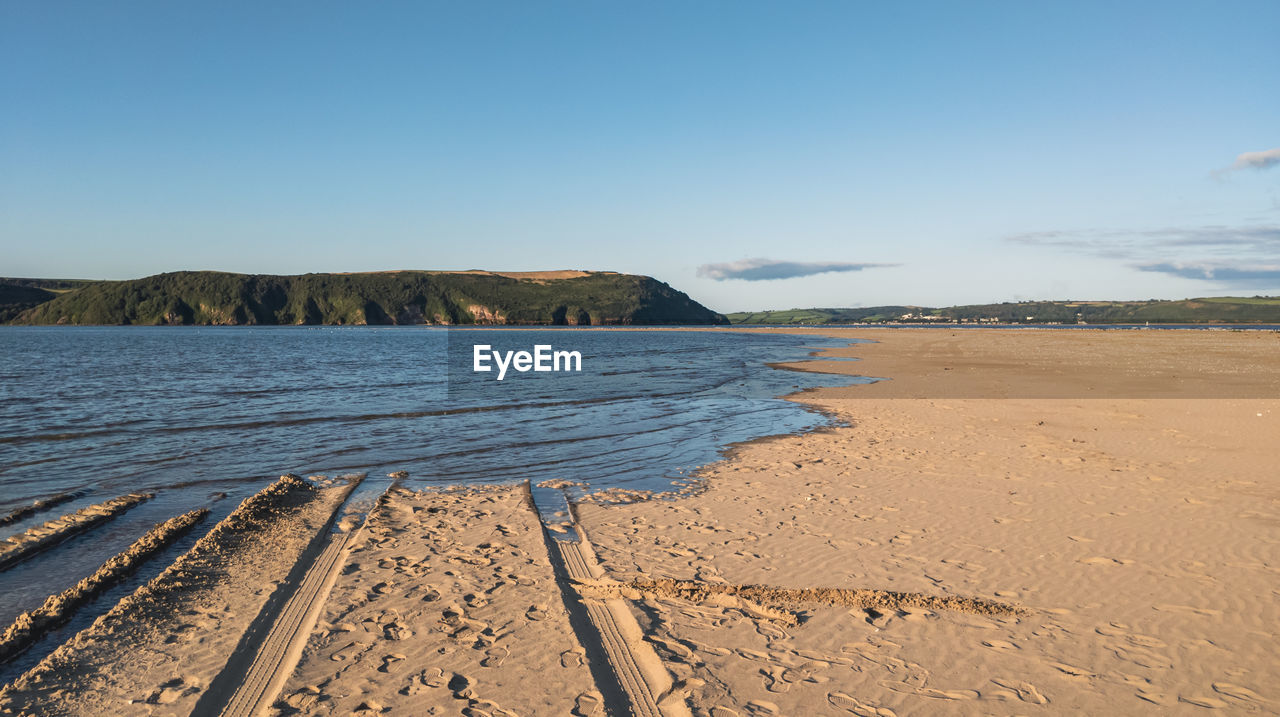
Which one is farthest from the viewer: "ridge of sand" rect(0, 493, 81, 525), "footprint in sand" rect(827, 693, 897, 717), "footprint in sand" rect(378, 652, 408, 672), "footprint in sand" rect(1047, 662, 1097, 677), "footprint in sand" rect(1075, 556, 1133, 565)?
"ridge of sand" rect(0, 493, 81, 525)

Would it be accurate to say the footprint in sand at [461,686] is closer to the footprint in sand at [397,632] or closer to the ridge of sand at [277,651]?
the footprint in sand at [397,632]

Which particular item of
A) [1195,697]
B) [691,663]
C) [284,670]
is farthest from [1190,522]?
[284,670]

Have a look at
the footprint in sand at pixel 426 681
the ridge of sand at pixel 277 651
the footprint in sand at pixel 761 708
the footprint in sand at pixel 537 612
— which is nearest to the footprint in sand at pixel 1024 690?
the footprint in sand at pixel 761 708

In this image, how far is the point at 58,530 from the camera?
9227 millimetres

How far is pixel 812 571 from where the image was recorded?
24.9 ft

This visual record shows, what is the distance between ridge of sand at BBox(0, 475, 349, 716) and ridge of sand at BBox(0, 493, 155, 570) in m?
1.87

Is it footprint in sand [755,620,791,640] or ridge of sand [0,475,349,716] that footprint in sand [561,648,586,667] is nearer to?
footprint in sand [755,620,791,640]

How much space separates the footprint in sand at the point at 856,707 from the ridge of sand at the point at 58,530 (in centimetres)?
963

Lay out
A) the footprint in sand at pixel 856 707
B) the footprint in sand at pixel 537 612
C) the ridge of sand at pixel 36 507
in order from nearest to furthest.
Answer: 1. the footprint in sand at pixel 856 707
2. the footprint in sand at pixel 537 612
3. the ridge of sand at pixel 36 507

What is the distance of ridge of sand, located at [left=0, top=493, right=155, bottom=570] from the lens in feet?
27.3

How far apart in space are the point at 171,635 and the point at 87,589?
6.47 ft

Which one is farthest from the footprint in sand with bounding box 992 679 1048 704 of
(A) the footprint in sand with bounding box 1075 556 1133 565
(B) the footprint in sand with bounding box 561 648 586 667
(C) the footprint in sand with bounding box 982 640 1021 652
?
(A) the footprint in sand with bounding box 1075 556 1133 565

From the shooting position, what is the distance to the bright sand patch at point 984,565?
5129mm

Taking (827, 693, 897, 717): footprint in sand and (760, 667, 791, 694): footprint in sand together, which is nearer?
(827, 693, 897, 717): footprint in sand
